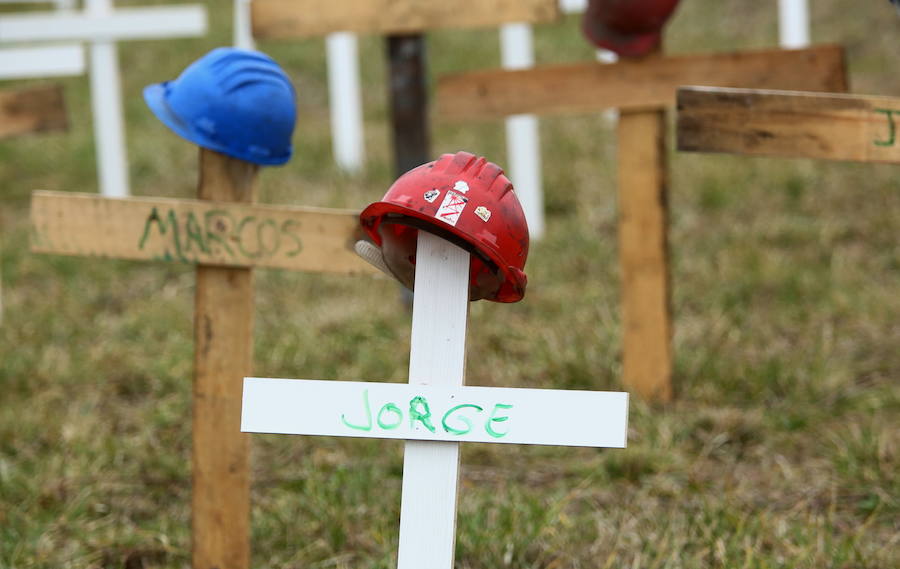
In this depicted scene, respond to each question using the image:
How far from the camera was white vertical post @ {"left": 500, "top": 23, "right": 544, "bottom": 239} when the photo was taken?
5487 millimetres

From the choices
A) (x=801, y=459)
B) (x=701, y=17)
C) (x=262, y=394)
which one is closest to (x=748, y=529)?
(x=801, y=459)

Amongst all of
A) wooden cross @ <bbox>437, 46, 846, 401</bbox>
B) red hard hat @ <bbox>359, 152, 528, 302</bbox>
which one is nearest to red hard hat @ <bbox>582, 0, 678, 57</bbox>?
wooden cross @ <bbox>437, 46, 846, 401</bbox>

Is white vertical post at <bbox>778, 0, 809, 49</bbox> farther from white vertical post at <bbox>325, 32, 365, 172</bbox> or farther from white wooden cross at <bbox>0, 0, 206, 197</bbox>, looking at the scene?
white wooden cross at <bbox>0, 0, 206, 197</bbox>

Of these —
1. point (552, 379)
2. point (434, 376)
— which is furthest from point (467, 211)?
point (552, 379)

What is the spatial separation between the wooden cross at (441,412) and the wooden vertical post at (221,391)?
702mm

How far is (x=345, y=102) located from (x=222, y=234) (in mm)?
4151

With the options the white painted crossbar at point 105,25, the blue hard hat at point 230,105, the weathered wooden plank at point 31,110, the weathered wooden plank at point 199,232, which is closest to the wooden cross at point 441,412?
the weathered wooden plank at point 199,232

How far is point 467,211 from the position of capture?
67.8 inches

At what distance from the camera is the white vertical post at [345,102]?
6410mm

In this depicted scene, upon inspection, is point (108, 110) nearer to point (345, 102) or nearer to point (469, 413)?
point (345, 102)

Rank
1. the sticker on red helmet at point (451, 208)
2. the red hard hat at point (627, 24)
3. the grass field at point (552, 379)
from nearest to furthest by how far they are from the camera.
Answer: the sticker on red helmet at point (451, 208), the grass field at point (552, 379), the red hard hat at point (627, 24)

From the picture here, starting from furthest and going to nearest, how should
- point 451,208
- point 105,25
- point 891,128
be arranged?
point 105,25, point 891,128, point 451,208

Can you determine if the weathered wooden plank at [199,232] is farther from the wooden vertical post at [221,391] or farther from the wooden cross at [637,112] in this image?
the wooden cross at [637,112]

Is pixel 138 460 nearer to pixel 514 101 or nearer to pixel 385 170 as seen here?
pixel 514 101
